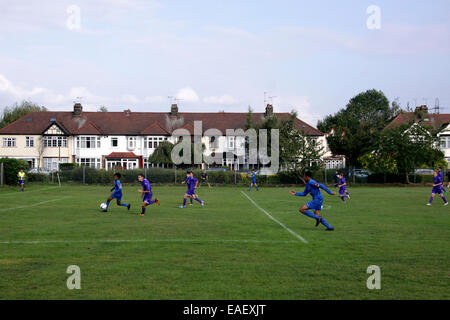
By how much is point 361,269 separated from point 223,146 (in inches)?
2388

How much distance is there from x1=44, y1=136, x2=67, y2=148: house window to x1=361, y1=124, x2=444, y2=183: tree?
4106cm

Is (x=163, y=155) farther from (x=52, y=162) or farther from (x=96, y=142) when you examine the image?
(x=52, y=162)

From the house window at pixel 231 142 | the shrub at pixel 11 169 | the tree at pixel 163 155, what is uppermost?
the house window at pixel 231 142

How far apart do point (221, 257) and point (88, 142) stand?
6048 cm

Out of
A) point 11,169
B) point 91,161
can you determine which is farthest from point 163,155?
Result: point 11,169

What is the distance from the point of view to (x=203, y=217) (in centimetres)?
1853

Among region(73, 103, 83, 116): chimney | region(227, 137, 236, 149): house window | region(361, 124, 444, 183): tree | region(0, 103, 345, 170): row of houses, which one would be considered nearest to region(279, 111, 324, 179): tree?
region(361, 124, 444, 183): tree

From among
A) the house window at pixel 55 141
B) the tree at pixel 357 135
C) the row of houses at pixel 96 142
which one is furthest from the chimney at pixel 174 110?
the tree at pixel 357 135

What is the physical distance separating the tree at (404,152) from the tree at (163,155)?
24.1 meters

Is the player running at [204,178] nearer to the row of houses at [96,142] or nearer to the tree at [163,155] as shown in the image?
the tree at [163,155]

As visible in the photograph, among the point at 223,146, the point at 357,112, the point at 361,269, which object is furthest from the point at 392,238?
the point at 223,146

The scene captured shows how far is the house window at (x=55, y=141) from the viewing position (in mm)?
67500

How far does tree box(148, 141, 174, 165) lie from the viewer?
61.0 m

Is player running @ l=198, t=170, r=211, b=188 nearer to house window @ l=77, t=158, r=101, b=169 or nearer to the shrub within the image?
the shrub
